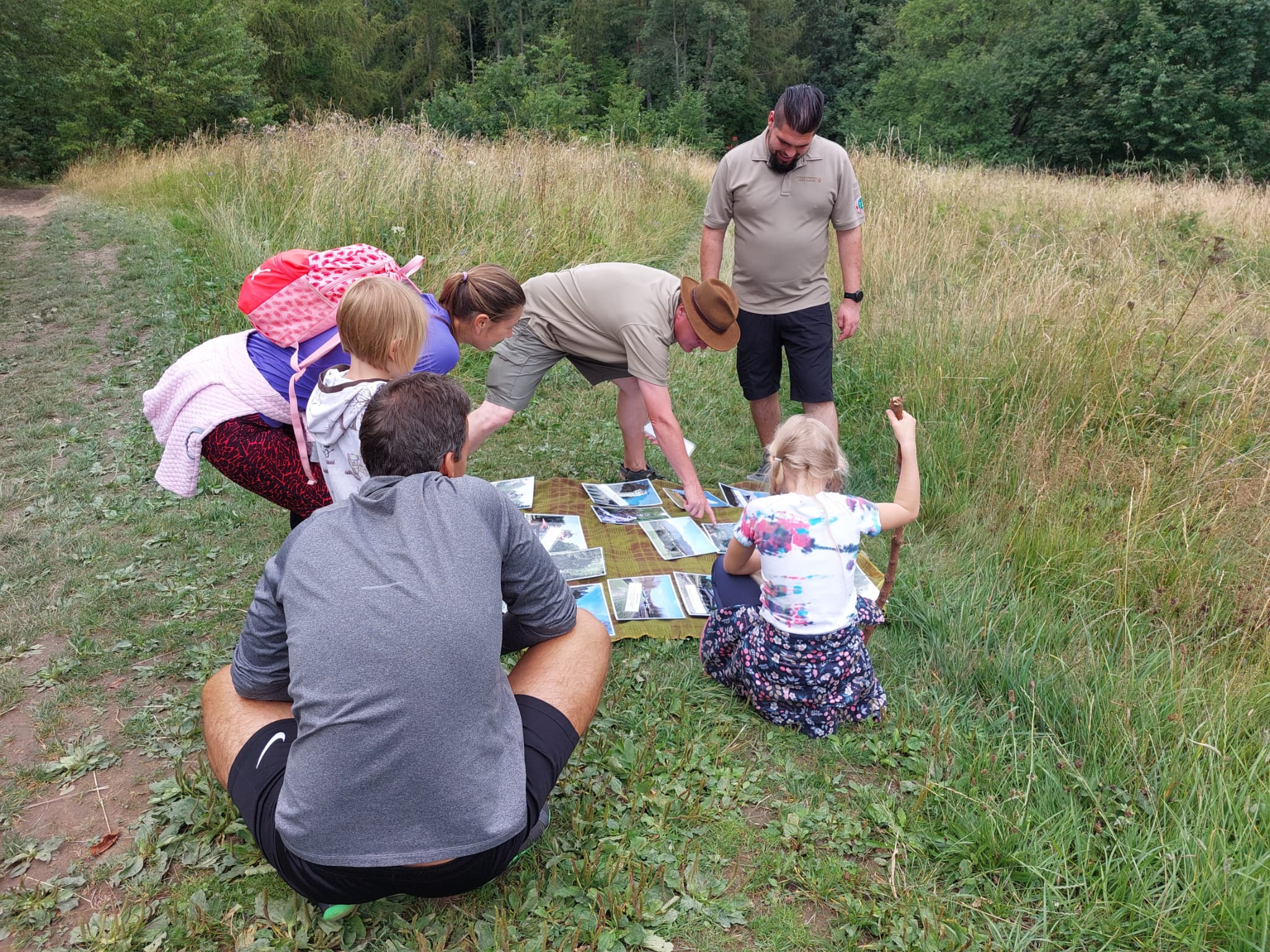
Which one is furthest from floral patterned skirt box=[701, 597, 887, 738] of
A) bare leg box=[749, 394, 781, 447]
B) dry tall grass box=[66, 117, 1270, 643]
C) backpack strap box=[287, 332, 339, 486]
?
bare leg box=[749, 394, 781, 447]

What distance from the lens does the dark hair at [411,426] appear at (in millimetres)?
1788

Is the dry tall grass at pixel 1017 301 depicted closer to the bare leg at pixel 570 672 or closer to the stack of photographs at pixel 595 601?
the stack of photographs at pixel 595 601

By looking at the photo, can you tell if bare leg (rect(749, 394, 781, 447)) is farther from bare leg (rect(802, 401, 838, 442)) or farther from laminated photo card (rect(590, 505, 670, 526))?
laminated photo card (rect(590, 505, 670, 526))

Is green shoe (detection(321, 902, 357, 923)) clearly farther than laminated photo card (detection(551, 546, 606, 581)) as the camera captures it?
No

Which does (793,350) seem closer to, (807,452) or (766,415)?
(766,415)

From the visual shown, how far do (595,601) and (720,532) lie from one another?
846mm

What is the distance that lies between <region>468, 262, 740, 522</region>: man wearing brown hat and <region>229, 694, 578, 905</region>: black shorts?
1.59 meters

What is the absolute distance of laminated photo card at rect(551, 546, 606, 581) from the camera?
3439 millimetres

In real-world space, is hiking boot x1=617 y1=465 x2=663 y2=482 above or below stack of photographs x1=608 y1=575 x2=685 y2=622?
below

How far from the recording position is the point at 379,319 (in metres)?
2.34

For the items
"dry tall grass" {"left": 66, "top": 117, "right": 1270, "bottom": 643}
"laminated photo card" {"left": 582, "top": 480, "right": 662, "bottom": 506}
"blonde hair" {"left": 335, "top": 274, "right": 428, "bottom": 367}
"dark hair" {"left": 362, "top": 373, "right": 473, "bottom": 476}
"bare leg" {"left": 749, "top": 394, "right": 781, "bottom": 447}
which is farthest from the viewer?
"bare leg" {"left": 749, "top": 394, "right": 781, "bottom": 447}

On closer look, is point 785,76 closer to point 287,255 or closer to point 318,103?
point 318,103

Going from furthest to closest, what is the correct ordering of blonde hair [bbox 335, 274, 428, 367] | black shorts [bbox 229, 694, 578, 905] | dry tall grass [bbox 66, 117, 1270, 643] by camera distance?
dry tall grass [bbox 66, 117, 1270, 643]
blonde hair [bbox 335, 274, 428, 367]
black shorts [bbox 229, 694, 578, 905]

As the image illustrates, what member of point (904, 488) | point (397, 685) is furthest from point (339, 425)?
point (904, 488)
